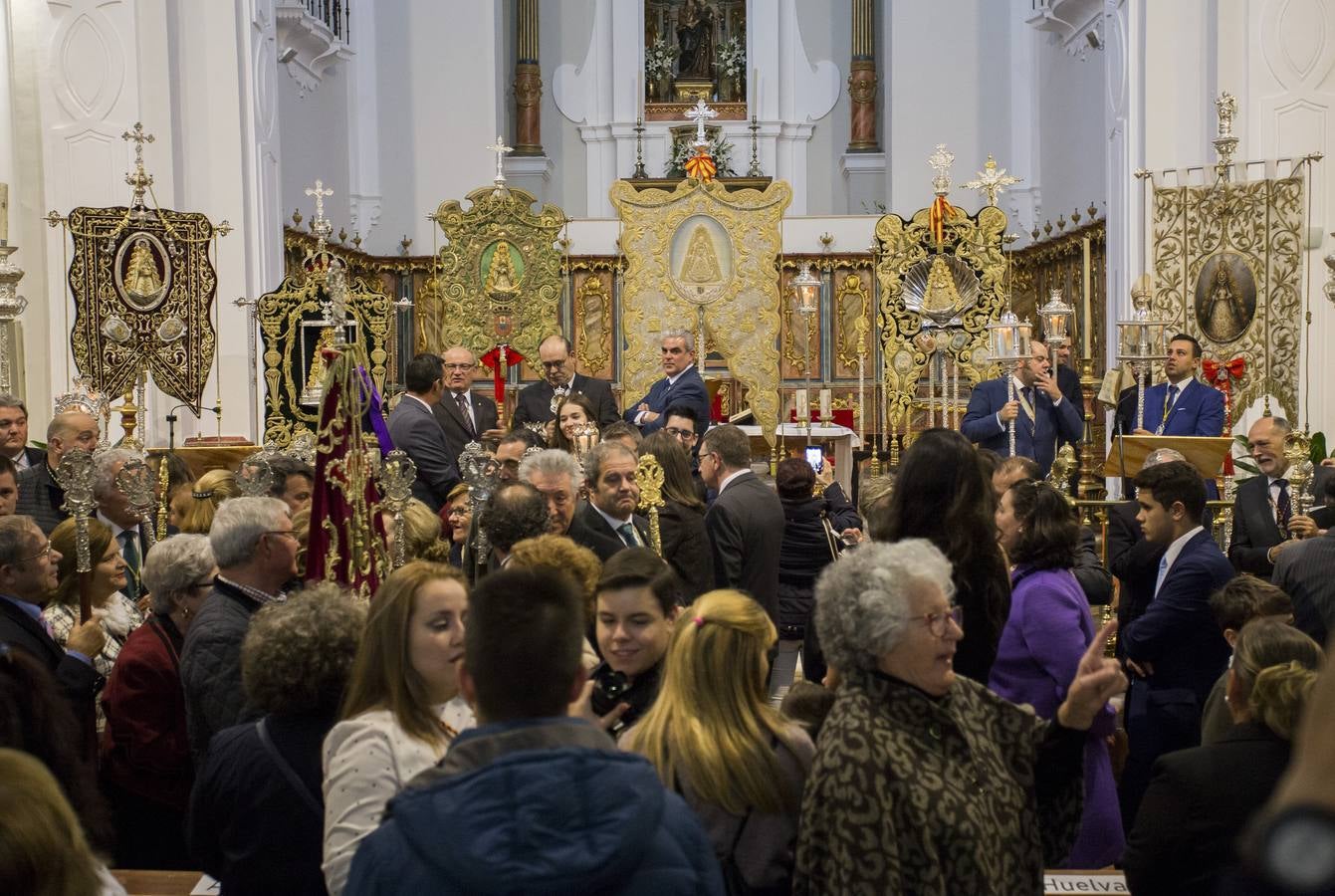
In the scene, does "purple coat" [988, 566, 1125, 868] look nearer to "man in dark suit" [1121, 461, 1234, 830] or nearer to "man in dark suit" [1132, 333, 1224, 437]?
"man in dark suit" [1121, 461, 1234, 830]

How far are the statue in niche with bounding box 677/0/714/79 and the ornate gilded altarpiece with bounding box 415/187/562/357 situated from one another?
9104 mm

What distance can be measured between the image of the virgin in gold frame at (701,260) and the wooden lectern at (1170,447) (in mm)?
6422

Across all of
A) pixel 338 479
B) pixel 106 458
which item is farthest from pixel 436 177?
pixel 338 479

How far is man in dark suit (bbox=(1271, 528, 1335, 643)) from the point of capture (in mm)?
5441

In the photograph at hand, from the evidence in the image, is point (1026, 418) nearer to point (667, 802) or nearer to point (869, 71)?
point (667, 802)

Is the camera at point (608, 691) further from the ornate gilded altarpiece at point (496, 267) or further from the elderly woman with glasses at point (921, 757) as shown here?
the ornate gilded altarpiece at point (496, 267)

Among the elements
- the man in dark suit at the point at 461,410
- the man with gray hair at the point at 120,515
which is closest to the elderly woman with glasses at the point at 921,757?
the man with gray hair at the point at 120,515

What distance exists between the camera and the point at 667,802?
2.41 m

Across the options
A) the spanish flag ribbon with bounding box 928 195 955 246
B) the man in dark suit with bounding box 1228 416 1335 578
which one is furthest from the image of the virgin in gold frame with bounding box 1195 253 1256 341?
the man in dark suit with bounding box 1228 416 1335 578

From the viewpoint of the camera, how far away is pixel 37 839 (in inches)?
80.7

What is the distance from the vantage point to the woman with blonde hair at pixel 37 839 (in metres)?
2.03

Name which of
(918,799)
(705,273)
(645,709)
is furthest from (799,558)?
(705,273)

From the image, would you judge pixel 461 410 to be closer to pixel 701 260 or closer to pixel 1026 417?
pixel 1026 417

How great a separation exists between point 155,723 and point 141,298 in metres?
7.25
